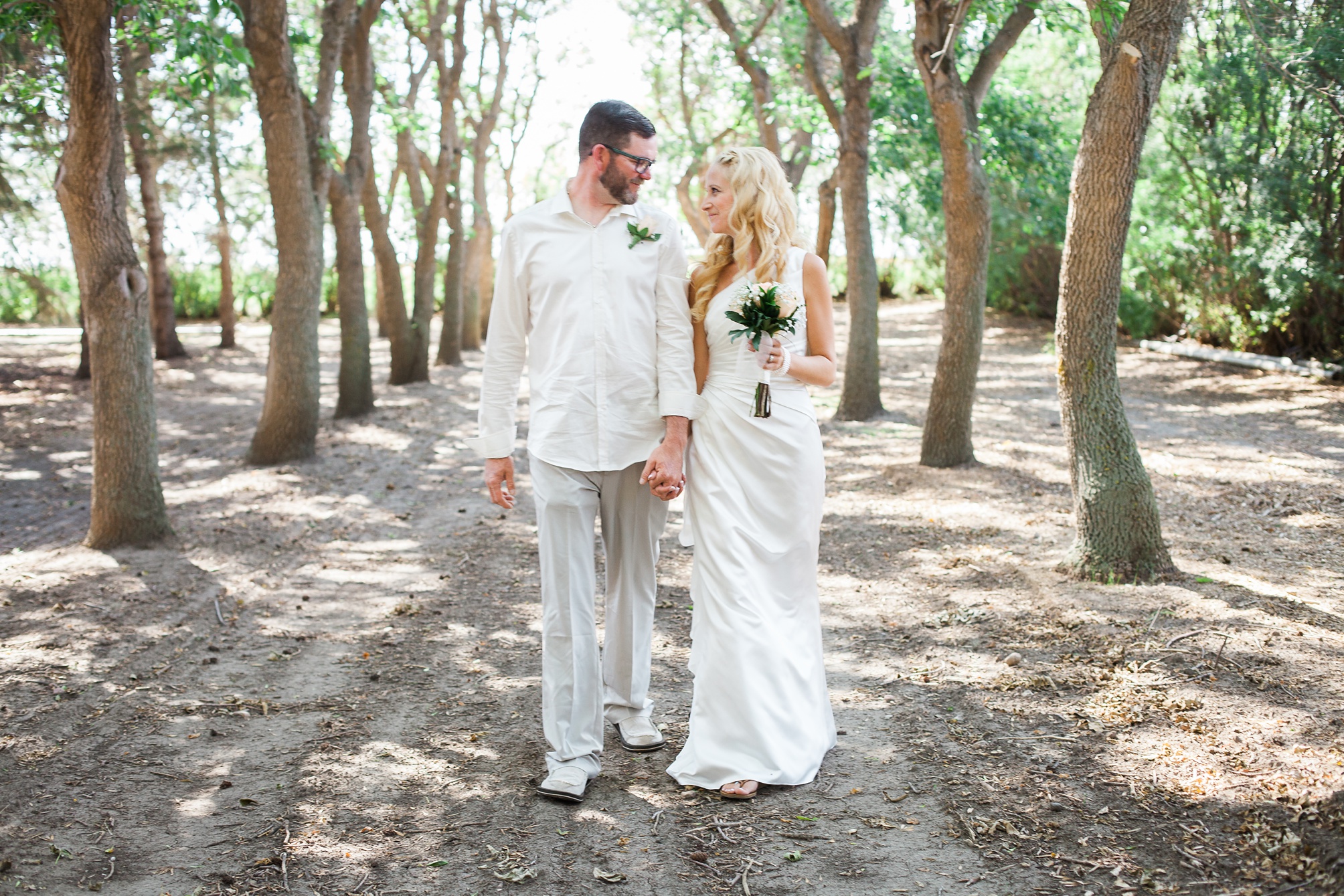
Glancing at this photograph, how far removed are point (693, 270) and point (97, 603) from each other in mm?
4455

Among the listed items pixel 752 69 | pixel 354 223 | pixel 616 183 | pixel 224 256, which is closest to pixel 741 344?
pixel 616 183

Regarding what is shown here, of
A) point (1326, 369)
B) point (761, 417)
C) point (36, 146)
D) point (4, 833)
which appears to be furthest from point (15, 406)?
point (1326, 369)

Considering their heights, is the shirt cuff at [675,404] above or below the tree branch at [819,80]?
below

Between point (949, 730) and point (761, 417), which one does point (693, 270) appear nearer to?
point (761, 417)

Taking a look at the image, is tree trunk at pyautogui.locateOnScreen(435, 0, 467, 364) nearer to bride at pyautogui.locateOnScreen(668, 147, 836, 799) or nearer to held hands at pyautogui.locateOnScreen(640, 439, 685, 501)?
bride at pyautogui.locateOnScreen(668, 147, 836, 799)

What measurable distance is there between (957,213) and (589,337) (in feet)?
20.3

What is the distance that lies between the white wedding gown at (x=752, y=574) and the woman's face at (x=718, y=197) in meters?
0.27

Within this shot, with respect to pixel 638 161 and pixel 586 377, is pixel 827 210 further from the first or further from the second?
pixel 586 377

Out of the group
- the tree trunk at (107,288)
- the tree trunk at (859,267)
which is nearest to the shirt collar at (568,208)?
the tree trunk at (107,288)

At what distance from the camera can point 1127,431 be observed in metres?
5.95

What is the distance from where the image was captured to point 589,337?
375cm

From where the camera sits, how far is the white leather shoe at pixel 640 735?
4.14 metres

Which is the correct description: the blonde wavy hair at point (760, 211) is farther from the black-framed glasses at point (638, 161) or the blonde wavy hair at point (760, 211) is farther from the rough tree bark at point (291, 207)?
the rough tree bark at point (291, 207)

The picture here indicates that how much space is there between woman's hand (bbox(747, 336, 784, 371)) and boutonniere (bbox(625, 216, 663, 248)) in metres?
0.55
